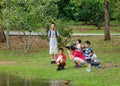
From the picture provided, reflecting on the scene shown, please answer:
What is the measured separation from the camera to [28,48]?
2572cm

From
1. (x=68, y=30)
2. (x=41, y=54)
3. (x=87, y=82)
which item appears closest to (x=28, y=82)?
(x=87, y=82)

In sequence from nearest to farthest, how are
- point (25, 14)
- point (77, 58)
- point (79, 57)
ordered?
point (77, 58) < point (79, 57) < point (25, 14)

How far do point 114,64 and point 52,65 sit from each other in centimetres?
273

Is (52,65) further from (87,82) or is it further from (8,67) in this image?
(87,82)

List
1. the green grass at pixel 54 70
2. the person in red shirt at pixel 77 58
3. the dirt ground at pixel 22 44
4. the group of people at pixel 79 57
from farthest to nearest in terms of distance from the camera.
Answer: the dirt ground at pixel 22 44, the person in red shirt at pixel 77 58, the group of people at pixel 79 57, the green grass at pixel 54 70

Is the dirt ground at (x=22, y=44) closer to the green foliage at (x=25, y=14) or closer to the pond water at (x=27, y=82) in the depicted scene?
the green foliage at (x=25, y=14)

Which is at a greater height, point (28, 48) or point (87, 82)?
point (87, 82)

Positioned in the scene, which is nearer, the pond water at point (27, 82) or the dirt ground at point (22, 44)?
the pond water at point (27, 82)

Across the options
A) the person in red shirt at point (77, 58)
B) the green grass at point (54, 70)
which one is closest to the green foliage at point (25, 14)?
the green grass at point (54, 70)

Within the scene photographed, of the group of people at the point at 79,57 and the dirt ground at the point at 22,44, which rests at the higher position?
→ the group of people at the point at 79,57

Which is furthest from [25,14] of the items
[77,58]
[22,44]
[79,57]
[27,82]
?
[27,82]

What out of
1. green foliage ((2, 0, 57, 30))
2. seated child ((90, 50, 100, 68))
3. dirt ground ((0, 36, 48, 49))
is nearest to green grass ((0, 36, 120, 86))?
seated child ((90, 50, 100, 68))

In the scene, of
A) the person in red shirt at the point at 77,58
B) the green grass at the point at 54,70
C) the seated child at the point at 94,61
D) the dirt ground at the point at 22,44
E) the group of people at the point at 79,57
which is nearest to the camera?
the green grass at the point at 54,70

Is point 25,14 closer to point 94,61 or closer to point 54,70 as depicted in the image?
point 54,70
